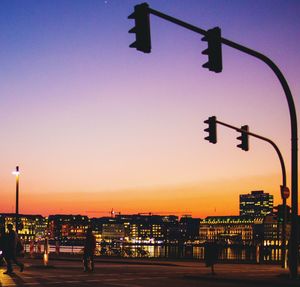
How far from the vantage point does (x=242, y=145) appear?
909 inches

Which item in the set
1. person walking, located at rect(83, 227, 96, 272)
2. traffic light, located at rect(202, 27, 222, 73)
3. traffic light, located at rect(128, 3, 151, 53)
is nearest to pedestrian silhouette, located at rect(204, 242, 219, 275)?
person walking, located at rect(83, 227, 96, 272)

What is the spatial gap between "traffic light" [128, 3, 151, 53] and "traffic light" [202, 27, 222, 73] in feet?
6.45

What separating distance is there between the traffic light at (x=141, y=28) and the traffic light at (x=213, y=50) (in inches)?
77.5

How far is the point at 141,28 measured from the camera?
44.5ft

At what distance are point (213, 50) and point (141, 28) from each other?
221cm

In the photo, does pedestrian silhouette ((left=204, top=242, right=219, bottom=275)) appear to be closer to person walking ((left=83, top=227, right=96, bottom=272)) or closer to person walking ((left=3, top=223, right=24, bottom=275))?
person walking ((left=83, top=227, right=96, bottom=272))

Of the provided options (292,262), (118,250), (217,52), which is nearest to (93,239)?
(292,262)

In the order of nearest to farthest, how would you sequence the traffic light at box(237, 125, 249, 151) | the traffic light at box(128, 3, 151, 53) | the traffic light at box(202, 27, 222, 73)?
the traffic light at box(128, 3, 151, 53), the traffic light at box(202, 27, 222, 73), the traffic light at box(237, 125, 249, 151)

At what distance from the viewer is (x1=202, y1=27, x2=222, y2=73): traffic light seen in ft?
48.3

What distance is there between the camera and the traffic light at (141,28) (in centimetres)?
1344

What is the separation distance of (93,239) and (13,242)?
3793 millimetres

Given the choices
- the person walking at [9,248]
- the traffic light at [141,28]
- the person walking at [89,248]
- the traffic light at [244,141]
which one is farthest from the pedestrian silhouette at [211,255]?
the traffic light at [141,28]

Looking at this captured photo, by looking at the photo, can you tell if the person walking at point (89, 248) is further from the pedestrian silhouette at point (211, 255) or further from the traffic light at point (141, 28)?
the traffic light at point (141, 28)

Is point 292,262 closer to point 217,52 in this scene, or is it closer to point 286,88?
point 286,88
